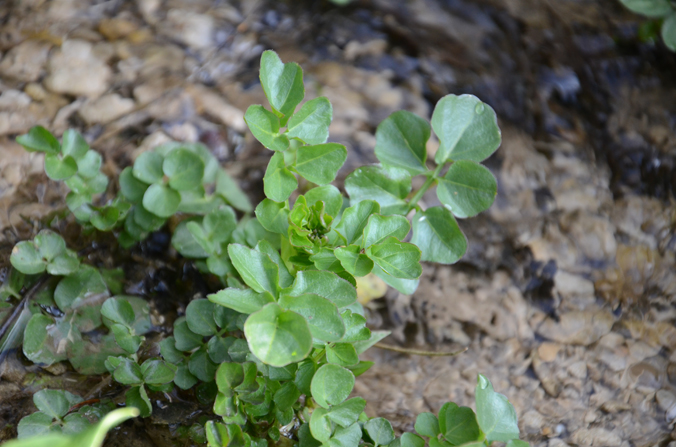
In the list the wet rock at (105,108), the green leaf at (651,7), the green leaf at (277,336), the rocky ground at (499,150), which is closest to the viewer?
the green leaf at (277,336)

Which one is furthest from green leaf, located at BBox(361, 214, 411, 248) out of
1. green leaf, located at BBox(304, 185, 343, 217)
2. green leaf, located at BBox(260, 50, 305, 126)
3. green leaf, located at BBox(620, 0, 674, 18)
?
green leaf, located at BBox(620, 0, 674, 18)

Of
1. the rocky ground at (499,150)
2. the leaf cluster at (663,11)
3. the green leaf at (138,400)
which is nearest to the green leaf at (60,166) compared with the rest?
the rocky ground at (499,150)

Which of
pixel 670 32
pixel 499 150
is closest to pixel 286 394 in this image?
pixel 499 150

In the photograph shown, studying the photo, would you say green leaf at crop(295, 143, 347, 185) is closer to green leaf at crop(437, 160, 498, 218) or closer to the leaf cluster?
green leaf at crop(437, 160, 498, 218)

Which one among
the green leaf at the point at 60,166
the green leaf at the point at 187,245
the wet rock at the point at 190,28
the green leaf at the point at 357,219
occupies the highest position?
the green leaf at the point at 357,219

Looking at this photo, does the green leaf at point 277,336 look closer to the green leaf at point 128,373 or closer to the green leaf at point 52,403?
the green leaf at point 128,373

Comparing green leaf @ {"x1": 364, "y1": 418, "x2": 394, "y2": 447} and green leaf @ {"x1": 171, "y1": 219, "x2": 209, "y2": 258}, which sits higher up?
green leaf @ {"x1": 171, "y1": 219, "x2": 209, "y2": 258}
